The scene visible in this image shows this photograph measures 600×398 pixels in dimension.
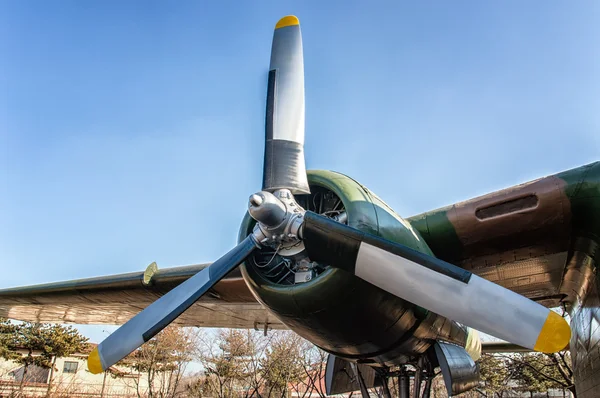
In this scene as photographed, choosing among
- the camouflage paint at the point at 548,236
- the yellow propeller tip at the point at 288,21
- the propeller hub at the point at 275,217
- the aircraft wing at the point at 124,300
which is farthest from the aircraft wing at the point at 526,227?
the aircraft wing at the point at 124,300

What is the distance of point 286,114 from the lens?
513 cm

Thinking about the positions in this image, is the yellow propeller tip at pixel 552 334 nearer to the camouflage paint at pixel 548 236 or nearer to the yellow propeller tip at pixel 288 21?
the camouflage paint at pixel 548 236

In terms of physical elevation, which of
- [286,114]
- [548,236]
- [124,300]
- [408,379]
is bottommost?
[408,379]

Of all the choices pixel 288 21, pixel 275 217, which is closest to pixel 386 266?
pixel 275 217

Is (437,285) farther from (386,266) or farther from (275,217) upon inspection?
(275,217)

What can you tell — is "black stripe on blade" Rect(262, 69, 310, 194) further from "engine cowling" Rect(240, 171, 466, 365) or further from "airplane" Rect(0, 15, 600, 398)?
"engine cowling" Rect(240, 171, 466, 365)

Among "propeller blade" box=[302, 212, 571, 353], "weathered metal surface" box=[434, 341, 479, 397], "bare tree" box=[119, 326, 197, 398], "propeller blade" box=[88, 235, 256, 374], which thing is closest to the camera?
"propeller blade" box=[302, 212, 571, 353]

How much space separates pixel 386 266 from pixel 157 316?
2626 millimetres

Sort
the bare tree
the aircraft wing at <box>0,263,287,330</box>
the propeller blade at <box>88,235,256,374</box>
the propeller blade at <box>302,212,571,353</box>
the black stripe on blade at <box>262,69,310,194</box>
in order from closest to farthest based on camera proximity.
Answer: the propeller blade at <box>302,212,571,353</box>
the propeller blade at <box>88,235,256,374</box>
the black stripe on blade at <box>262,69,310,194</box>
the aircraft wing at <box>0,263,287,330</box>
the bare tree

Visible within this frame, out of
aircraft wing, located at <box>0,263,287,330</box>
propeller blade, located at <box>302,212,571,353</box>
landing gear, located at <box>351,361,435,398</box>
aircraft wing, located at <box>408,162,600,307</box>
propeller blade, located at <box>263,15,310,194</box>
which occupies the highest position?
propeller blade, located at <box>263,15,310,194</box>

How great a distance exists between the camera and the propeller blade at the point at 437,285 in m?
3.31

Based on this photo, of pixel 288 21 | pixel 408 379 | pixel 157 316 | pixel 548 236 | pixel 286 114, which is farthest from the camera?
pixel 408 379

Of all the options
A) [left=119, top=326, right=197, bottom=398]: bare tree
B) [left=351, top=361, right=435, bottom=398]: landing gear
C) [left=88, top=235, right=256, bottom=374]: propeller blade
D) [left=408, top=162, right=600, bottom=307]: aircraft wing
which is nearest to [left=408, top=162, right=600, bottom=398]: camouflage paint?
[left=408, top=162, right=600, bottom=307]: aircraft wing

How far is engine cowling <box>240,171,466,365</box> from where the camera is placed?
14.2 feet
